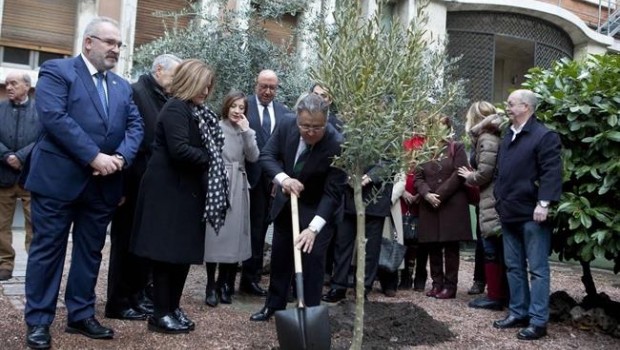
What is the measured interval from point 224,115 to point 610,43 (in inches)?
603

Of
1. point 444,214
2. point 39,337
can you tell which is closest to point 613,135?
point 444,214

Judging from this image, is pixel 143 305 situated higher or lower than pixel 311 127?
lower

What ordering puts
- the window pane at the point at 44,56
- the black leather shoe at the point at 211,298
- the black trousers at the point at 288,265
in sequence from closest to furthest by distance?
the black trousers at the point at 288,265
the black leather shoe at the point at 211,298
the window pane at the point at 44,56

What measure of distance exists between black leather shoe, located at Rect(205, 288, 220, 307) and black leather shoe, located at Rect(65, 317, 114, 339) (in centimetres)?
124

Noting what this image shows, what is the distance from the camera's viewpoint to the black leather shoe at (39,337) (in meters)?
3.99

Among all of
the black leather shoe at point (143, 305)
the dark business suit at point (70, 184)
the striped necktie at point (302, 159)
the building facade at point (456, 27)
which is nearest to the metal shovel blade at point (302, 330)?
the striped necktie at point (302, 159)

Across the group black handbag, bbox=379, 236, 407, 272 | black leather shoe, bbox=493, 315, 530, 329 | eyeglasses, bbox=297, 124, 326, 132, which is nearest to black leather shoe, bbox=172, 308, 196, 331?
eyeglasses, bbox=297, 124, 326, 132

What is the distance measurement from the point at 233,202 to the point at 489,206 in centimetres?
247

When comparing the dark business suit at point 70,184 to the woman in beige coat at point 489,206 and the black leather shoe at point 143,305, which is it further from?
the woman in beige coat at point 489,206

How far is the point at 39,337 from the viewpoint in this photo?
13.2 ft

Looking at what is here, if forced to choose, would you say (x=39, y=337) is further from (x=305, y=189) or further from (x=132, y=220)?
(x=305, y=189)

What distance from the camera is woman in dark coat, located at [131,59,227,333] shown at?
4.31 m

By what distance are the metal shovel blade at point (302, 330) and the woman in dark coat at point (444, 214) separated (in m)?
2.86

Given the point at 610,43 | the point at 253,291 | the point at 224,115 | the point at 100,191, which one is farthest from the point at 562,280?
the point at 610,43
